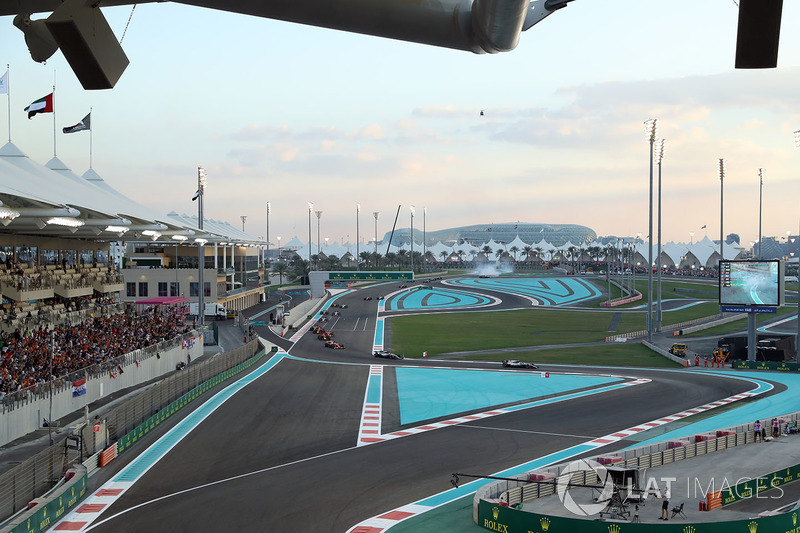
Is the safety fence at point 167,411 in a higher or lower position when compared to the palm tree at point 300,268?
lower

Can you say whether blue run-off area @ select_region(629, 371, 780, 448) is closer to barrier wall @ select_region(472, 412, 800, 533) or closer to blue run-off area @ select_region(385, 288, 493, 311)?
barrier wall @ select_region(472, 412, 800, 533)

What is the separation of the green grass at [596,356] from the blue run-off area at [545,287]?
1939 inches

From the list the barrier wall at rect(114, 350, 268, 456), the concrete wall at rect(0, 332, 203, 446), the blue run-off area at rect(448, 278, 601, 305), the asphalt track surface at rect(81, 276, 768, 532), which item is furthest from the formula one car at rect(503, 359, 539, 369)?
the blue run-off area at rect(448, 278, 601, 305)

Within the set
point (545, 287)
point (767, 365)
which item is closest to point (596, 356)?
point (767, 365)

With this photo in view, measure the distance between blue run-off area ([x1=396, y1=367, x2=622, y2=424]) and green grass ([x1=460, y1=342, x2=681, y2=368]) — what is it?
846 cm

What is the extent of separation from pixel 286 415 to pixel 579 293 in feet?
326

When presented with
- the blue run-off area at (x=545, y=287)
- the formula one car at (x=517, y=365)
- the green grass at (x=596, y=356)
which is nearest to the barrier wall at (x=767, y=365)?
the green grass at (x=596, y=356)

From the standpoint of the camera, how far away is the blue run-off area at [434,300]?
346ft

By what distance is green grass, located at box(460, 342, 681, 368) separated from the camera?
5666 centimetres

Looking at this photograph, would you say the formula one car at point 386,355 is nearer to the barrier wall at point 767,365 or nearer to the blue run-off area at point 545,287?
the barrier wall at point 767,365

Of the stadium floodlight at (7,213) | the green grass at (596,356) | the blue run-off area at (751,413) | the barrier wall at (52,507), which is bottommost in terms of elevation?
the green grass at (596,356)

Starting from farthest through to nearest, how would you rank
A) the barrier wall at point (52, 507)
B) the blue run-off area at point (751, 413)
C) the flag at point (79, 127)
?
1. the flag at point (79, 127)
2. the blue run-off area at point (751, 413)
3. the barrier wall at point (52, 507)

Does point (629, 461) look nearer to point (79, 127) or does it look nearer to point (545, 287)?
point (79, 127)

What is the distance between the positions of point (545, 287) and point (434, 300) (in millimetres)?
33953
